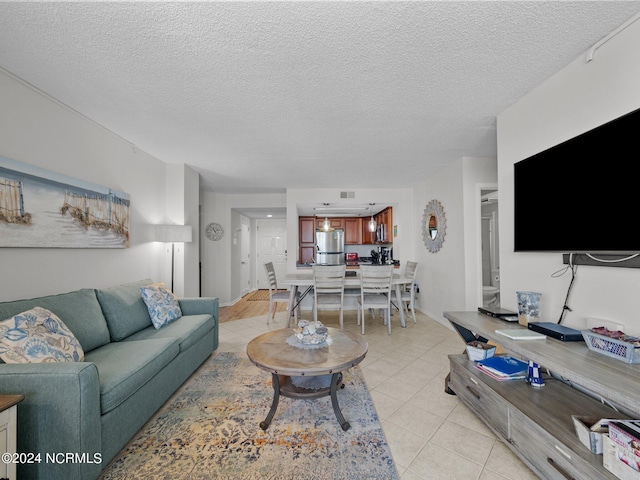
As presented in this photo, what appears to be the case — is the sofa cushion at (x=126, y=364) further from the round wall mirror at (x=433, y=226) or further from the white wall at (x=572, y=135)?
the round wall mirror at (x=433, y=226)

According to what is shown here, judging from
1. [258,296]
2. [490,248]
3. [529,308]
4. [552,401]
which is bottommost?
[258,296]

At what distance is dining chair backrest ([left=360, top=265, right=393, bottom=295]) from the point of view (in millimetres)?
3854

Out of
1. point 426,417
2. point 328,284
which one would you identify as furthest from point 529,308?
point 328,284

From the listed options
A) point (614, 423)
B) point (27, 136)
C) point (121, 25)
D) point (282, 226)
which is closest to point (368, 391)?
point (614, 423)

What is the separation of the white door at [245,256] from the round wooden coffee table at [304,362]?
5.07 m

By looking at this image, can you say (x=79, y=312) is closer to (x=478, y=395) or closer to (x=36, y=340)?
(x=36, y=340)

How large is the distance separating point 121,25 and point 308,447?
2.56 metres

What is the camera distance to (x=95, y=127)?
263cm

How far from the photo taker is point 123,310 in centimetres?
238

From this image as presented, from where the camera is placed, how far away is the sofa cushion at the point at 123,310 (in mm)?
2277

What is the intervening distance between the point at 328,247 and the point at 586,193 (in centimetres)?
569

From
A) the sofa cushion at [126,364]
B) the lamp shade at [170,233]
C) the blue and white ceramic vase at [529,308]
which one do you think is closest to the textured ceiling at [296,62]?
the lamp shade at [170,233]

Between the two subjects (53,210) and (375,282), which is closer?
(53,210)

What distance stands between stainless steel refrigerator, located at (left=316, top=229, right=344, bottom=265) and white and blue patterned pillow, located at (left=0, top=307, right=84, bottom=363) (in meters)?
5.64
